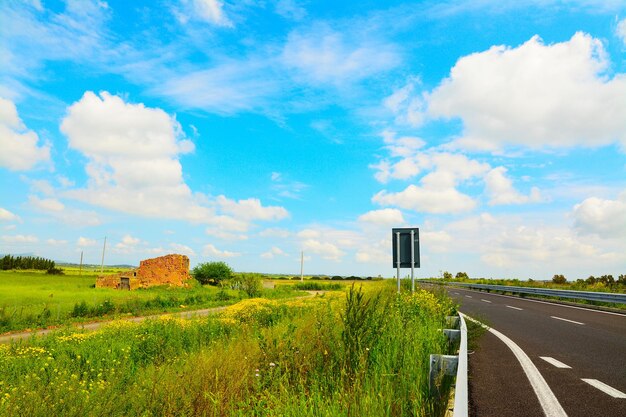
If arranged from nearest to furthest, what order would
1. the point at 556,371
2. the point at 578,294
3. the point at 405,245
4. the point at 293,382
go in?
the point at 293,382, the point at 556,371, the point at 405,245, the point at 578,294

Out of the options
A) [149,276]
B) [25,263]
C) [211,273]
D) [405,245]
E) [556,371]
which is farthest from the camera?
[25,263]

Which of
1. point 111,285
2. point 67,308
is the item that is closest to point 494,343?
point 67,308

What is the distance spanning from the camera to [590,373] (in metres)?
6.73

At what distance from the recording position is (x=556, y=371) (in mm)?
6836

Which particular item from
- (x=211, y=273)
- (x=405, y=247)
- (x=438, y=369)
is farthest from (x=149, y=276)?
(x=438, y=369)

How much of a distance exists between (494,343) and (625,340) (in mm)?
3393

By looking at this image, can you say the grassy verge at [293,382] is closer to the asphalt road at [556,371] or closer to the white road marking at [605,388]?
the asphalt road at [556,371]

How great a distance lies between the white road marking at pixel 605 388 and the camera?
5.49 metres

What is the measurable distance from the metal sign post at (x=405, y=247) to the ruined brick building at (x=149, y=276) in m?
Result: 36.7

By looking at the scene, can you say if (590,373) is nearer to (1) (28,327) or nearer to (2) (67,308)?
(1) (28,327)

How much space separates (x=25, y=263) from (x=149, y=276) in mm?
47353

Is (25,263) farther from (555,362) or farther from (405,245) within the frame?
(555,362)

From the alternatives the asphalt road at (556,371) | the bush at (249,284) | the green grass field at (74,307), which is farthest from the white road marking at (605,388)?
the bush at (249,284)

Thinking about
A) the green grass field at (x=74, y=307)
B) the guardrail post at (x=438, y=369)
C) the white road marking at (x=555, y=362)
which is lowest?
the green grass field at (x=74, y=307)
